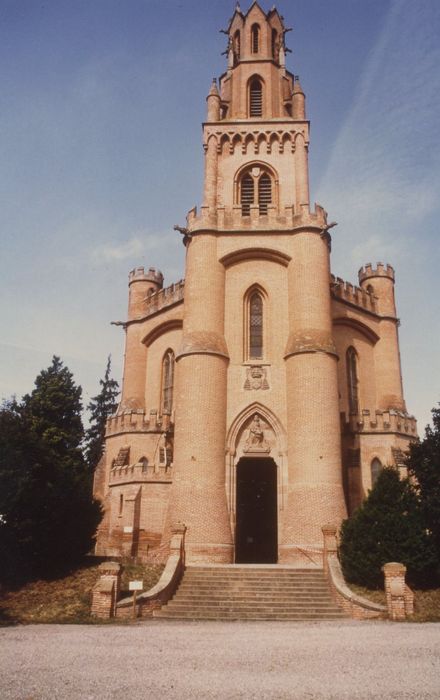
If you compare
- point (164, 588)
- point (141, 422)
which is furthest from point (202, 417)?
point (164, 588)

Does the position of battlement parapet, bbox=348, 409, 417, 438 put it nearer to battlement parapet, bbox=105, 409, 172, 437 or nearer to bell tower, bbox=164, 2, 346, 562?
bell tower, bbox=164, 2, 346, 562

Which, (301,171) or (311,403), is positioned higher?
(301,171)

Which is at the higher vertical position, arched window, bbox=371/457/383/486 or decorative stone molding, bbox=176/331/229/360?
decorative stone molding, bbox=176/331/229/360

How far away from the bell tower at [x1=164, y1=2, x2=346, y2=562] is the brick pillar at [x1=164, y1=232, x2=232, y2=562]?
0.04m

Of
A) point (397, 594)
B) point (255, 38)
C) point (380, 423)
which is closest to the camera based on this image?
point (397, 594)

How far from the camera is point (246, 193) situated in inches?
1155

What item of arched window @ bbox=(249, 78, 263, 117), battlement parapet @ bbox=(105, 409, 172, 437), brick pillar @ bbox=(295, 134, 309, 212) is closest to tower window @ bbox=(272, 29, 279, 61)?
arched window @ bbox=(249, 78, 263, 117)

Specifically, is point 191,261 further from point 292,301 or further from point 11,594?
point 11,594

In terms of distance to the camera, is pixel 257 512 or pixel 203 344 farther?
pixel 257 512

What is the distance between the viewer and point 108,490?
26.9 m

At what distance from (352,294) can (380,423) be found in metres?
7.57

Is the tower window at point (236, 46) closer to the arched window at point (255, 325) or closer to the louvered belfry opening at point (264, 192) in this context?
the louvered belfry opening at point (264, 192)

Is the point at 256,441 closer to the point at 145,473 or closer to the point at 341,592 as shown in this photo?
the point at 145,473

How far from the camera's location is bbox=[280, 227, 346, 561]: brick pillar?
21422 millimetres
